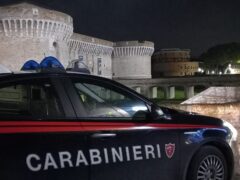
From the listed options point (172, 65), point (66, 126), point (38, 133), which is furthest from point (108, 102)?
point (172, 65)

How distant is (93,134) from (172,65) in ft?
273

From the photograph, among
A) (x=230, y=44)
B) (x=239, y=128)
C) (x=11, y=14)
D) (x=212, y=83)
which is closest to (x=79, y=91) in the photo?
(x=239, y=128)

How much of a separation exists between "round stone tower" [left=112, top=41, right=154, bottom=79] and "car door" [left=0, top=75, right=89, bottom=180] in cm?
5471

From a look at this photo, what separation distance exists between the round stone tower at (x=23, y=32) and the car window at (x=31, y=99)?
30922 mm

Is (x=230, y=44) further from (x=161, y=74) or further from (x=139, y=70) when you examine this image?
(x=139, y=70)

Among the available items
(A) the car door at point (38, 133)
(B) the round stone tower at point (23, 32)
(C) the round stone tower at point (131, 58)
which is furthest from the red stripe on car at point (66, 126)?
(C) the round stone tower at point (131, 58)

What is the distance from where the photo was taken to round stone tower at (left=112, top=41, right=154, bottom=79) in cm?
5816

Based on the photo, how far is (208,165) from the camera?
14.0 ft

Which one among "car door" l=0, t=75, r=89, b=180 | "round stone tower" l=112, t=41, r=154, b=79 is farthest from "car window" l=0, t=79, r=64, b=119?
"round stone tower" l=112, t=41, r=154, b=79

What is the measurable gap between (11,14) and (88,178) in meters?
31.7

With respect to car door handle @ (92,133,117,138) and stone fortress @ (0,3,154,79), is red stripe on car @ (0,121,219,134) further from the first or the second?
stone fortress @ (0,3,154,79)

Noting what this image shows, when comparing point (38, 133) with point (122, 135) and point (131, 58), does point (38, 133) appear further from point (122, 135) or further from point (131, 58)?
point (131, 58)

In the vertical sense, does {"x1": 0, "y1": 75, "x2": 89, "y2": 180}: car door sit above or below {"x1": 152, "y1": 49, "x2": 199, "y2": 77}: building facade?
below

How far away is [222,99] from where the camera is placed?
1301cm
